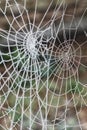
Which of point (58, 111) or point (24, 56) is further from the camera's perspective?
point (58, 111)

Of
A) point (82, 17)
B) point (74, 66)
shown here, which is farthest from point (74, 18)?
point (74, 66)

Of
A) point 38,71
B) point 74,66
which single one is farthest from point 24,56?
point 74,66

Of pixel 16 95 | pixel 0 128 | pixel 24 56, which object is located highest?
pixel 24 56

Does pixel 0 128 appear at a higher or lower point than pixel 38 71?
lower

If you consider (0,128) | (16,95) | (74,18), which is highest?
(74,18)

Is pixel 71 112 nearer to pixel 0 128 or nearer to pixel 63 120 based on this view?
pixel 63 120

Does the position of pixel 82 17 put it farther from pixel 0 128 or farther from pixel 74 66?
pixel 0 128
